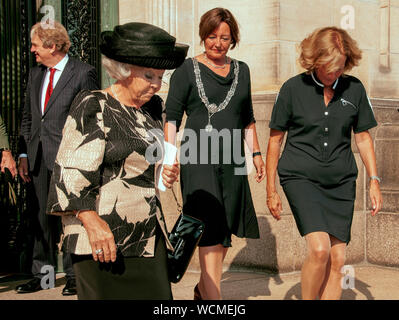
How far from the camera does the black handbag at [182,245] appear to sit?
3.38 m

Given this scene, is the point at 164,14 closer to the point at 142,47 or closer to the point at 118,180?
the point at 142,47

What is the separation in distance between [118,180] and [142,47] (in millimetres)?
574

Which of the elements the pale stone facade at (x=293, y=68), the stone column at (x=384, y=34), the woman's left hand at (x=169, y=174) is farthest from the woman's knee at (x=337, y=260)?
the stone column at (x=384, y=34)

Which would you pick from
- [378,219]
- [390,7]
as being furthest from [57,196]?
[390,7]

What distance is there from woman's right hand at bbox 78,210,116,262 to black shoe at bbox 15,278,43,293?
3.57 m

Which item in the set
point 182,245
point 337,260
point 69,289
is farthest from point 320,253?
point 69,289

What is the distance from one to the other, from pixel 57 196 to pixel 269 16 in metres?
4.66

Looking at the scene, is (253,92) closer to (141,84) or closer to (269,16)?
(269,16)

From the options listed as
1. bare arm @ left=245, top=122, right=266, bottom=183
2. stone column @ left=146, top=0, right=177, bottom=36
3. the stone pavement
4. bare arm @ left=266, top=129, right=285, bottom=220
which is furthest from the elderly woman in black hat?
stone column @ left=146, top=0, right=177, bottom=36

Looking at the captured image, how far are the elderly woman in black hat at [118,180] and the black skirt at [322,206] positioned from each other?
69.4 inches

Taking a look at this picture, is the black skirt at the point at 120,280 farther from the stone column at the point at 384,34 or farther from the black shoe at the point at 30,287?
the stone column at the point at 384,34

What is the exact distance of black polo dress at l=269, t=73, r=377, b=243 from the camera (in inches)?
193
